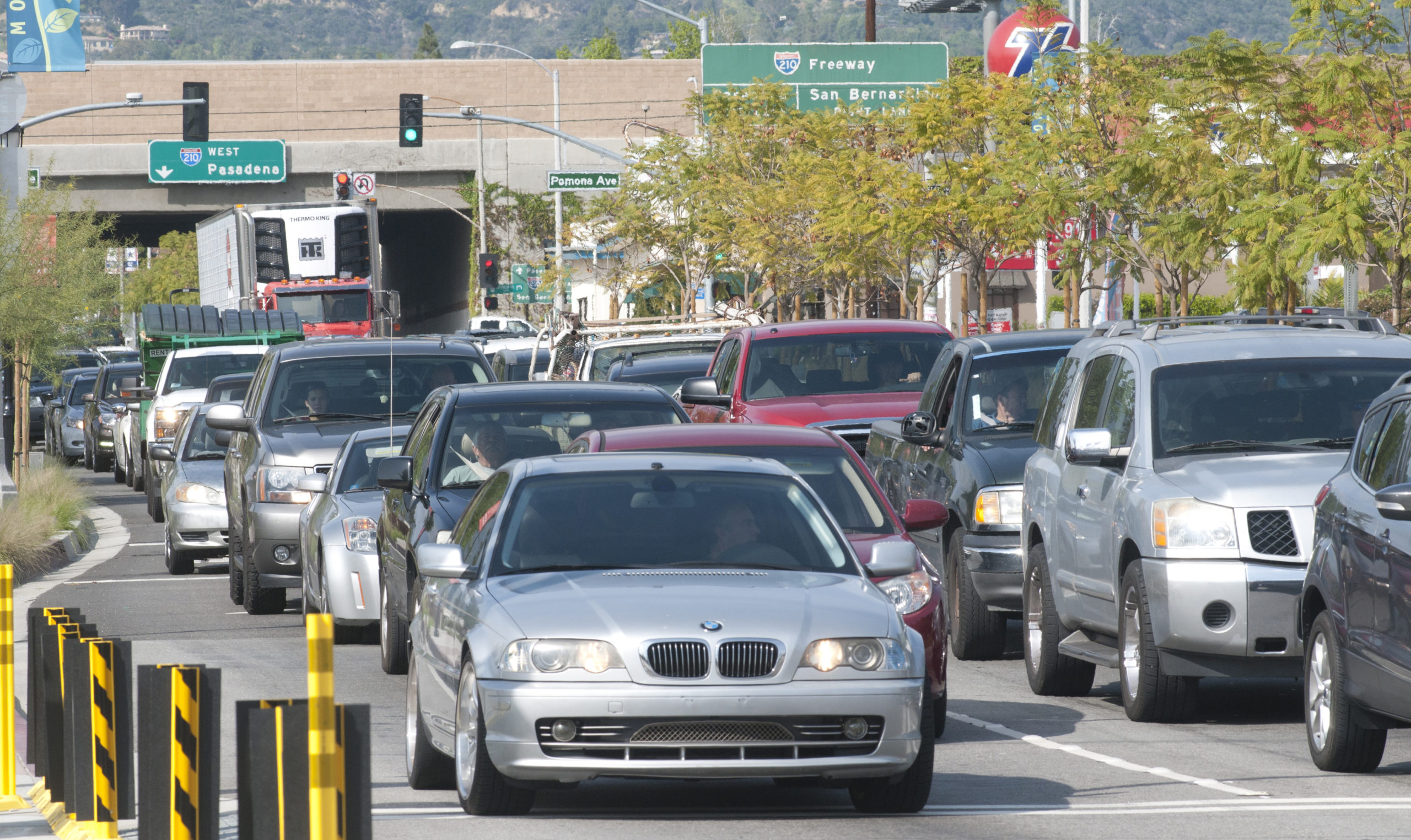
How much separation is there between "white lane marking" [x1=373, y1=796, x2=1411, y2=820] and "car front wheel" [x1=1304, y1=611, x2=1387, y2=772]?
0.48 meters

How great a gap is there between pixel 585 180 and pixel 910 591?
37.1 m

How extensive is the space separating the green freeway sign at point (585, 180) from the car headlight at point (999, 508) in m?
32.6

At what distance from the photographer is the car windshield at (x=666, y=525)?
8.61m

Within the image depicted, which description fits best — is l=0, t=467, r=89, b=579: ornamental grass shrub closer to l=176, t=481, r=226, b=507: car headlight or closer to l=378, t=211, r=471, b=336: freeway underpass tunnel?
l=176, t=481, r=226, b=507: car headlight

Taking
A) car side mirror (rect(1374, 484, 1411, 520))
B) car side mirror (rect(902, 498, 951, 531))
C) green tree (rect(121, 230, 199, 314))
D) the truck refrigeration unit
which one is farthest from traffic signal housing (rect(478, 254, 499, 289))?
green tree (rect(121, 230, 199, 314))

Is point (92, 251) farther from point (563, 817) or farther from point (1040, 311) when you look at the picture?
point (563, 817)

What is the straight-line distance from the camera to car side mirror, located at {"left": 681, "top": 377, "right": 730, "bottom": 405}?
1777cm

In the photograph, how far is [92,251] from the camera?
42.5 m

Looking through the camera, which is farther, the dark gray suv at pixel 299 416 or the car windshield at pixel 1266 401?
the dark gray suv at pixel 299 416

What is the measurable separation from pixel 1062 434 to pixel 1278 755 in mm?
2870

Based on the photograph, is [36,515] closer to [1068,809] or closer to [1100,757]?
[1100,757]

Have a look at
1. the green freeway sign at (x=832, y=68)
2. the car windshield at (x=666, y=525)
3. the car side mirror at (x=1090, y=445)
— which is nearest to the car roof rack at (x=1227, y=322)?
the car side mirror at (x=1090, y=445)

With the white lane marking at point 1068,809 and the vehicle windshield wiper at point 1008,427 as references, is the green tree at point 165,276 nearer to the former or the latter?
the vehicle windshield wiper at point 1008,427

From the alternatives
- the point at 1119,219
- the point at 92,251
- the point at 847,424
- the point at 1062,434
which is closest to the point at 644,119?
the point at 92,251
